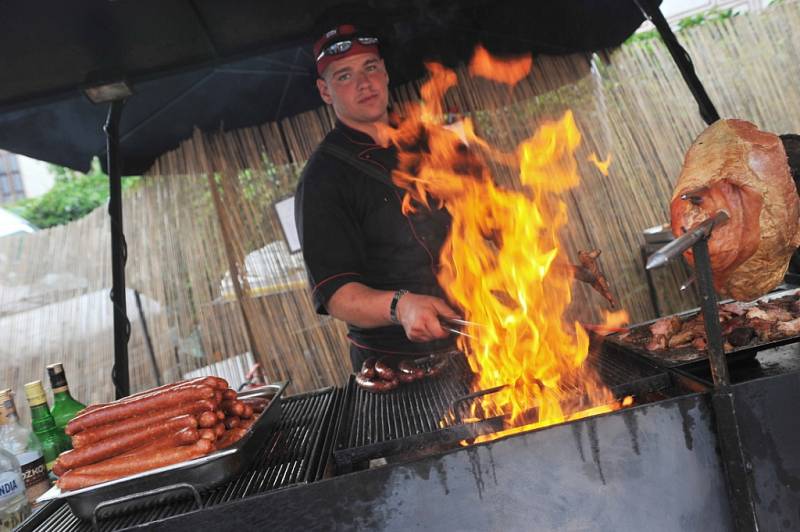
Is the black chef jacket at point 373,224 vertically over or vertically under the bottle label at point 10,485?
over

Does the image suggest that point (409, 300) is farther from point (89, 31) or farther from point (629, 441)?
point (89, 31)

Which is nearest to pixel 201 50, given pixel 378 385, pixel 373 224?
pixel 373 224

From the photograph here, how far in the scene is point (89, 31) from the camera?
9.70 ft

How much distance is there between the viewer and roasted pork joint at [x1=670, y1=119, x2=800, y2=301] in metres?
1.88

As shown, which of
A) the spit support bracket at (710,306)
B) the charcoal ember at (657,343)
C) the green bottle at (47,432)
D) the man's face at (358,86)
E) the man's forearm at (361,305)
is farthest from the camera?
the man's face at (358,86)

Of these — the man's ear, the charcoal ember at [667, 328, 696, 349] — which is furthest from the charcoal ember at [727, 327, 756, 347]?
the man's ear

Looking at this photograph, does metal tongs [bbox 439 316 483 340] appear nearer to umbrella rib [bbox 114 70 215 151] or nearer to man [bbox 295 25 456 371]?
man [bbox 295 25 456 371]

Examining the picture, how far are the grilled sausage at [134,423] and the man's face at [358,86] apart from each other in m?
2.02

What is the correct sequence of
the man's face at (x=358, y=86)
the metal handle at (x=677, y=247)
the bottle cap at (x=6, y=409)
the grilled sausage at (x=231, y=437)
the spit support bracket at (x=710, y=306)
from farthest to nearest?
1. the man's face at (x=358, y=86)
2. the bottle cap at (x=6, y=409)
3. the grilled sausage at (x=231, y=437)
4. the spit support bracket at (x=710, y=306)
5. the metal handle at (x=677, y=247)

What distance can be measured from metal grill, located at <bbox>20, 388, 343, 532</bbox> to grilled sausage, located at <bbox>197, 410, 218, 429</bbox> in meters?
0.22

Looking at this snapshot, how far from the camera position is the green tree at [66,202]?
50.7 feet

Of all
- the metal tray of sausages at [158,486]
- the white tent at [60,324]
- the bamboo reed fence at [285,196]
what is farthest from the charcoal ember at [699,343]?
the white tent at [60,324]

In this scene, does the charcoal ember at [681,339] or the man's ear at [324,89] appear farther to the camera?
the man's ear at [324,89]

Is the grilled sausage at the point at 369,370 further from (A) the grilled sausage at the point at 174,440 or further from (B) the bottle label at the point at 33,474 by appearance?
(B) the bottle label at the point at 33,474
